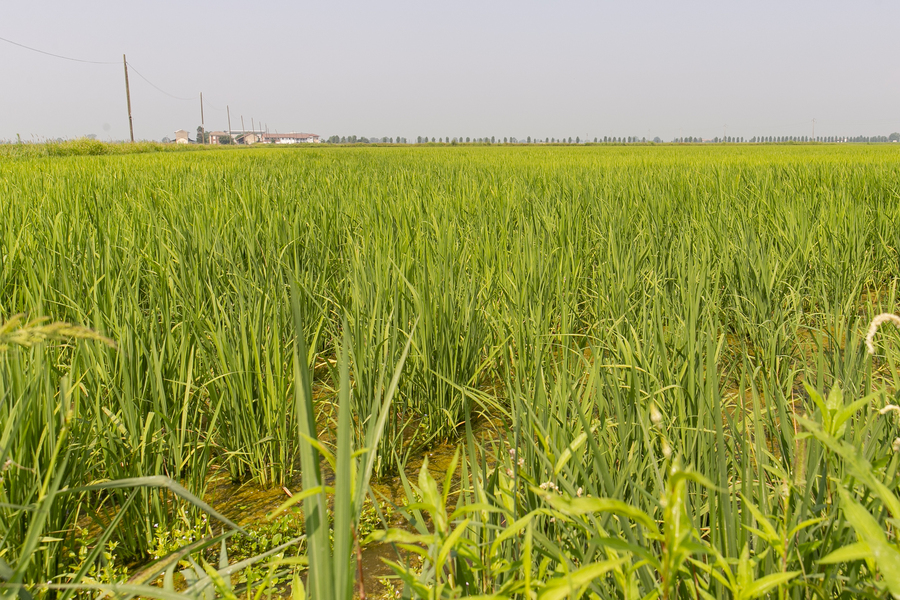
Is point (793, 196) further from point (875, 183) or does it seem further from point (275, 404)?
point (275, 404)

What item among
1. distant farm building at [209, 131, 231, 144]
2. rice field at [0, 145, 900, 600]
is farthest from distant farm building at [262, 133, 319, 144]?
rice field at [0, 145, 900, 600]

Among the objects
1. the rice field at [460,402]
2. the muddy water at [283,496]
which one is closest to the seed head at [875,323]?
the rice field at [460,402]

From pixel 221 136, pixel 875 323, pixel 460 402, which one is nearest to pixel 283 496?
pixel 460 402

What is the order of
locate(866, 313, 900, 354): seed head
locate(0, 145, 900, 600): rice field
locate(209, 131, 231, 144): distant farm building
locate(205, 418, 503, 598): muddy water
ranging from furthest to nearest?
locate(209, 131, 231, 144): distant farm building → locate(205, 418, 503, 598): muddy water → locate(0, 145, 900, 600): rice field → locate(866, 313, 900, 354): seed head

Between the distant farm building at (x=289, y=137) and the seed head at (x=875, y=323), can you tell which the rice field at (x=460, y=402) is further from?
the distant farm building at (x=289, y=137)

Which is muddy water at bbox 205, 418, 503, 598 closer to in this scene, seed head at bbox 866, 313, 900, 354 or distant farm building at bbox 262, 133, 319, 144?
seed head at bbox 866, 313, 900, 354

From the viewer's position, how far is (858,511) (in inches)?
18.5

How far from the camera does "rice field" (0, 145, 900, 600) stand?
60 centimetres

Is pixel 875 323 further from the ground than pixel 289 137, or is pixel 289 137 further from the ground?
pixel 289 137

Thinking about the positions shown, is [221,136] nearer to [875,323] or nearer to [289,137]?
[289,137]

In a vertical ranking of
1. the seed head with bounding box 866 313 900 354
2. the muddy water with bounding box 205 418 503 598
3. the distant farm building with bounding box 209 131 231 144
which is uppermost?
the distant farm building with bounding box 209 131 231 144

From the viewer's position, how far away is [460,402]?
1916 millimetres

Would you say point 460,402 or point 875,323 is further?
point 460,402

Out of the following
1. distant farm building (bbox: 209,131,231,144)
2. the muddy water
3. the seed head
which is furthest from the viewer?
distant farm building (bbox: 209,131,231,144)
